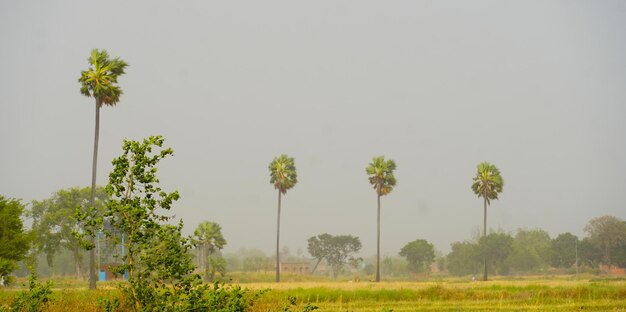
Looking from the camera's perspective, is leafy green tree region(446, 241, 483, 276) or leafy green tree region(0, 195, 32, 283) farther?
leafy green tree region(446, 241, 483, 276)

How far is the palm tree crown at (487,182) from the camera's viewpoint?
11294 centimetres

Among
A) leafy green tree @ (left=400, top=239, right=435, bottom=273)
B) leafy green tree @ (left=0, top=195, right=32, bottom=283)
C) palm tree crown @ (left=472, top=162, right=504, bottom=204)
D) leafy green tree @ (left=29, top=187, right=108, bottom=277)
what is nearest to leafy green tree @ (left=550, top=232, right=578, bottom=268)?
leafy green tree @ (left=400, top=239, right=435, bottom=273)

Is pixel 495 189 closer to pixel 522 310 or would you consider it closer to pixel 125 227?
pixel 522 310

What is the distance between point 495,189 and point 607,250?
66162 millimetres

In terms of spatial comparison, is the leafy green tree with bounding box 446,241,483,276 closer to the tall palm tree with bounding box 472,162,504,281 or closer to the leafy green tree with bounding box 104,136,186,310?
the tall palm tree with bounding box 472,162,504,281

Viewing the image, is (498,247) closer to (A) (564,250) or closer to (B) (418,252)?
(A) (564,250)

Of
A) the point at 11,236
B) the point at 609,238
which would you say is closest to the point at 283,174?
the point at 11,236

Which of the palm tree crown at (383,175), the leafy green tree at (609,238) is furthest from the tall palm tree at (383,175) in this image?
the leafy green tree at (609,238)

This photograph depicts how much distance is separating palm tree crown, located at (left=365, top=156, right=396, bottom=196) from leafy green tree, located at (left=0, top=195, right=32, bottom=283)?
69.8 metres

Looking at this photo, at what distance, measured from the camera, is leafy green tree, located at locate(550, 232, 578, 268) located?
160 m

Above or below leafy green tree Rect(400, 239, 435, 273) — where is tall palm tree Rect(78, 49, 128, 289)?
above

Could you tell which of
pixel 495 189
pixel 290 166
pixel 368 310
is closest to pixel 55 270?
pixel 290 166

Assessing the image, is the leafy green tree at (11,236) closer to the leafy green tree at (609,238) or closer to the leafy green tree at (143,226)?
the leafy green tree at (143,226)

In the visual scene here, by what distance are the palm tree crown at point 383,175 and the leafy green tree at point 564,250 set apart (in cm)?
7201
